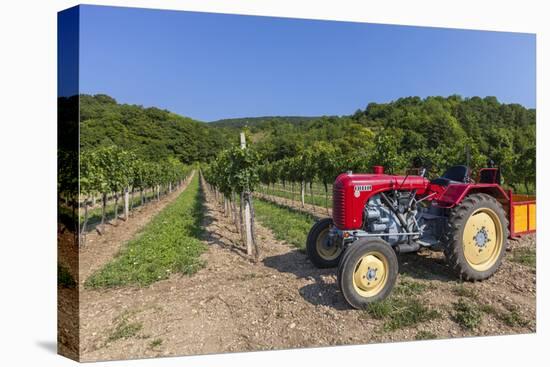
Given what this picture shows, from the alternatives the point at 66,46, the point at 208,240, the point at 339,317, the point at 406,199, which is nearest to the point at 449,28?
the point at 406,199

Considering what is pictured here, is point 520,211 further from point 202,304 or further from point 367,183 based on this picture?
point 202,304

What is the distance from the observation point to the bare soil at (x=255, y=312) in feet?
14.0

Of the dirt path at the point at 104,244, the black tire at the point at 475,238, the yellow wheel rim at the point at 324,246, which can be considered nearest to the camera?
the dirt path at the point at 104,244

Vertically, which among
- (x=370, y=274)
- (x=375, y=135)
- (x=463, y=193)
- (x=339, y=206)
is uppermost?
(x=375, y=135)

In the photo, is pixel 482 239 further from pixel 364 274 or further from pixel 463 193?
pixel 364 274

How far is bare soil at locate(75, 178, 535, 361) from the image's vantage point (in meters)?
4.27

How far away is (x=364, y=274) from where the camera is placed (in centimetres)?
475

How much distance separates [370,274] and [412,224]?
1.28 meters

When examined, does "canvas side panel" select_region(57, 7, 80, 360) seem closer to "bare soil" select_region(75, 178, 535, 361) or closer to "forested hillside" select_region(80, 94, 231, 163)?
"bare soil" select_region(75, 178, 535, 361)

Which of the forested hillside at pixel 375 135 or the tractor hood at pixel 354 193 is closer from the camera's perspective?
the tractor hood at pixel 354 193

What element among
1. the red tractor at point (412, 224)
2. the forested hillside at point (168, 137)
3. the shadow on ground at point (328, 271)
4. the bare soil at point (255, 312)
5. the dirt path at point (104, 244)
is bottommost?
the bare soil at point (255, 312)

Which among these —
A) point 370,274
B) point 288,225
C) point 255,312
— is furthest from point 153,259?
point 288,225

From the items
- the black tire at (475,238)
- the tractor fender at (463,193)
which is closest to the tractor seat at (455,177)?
the tractor fender at (463,193)

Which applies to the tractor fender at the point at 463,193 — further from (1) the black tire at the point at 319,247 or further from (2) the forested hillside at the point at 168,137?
(2) the forested hillside at the point at 168,137
